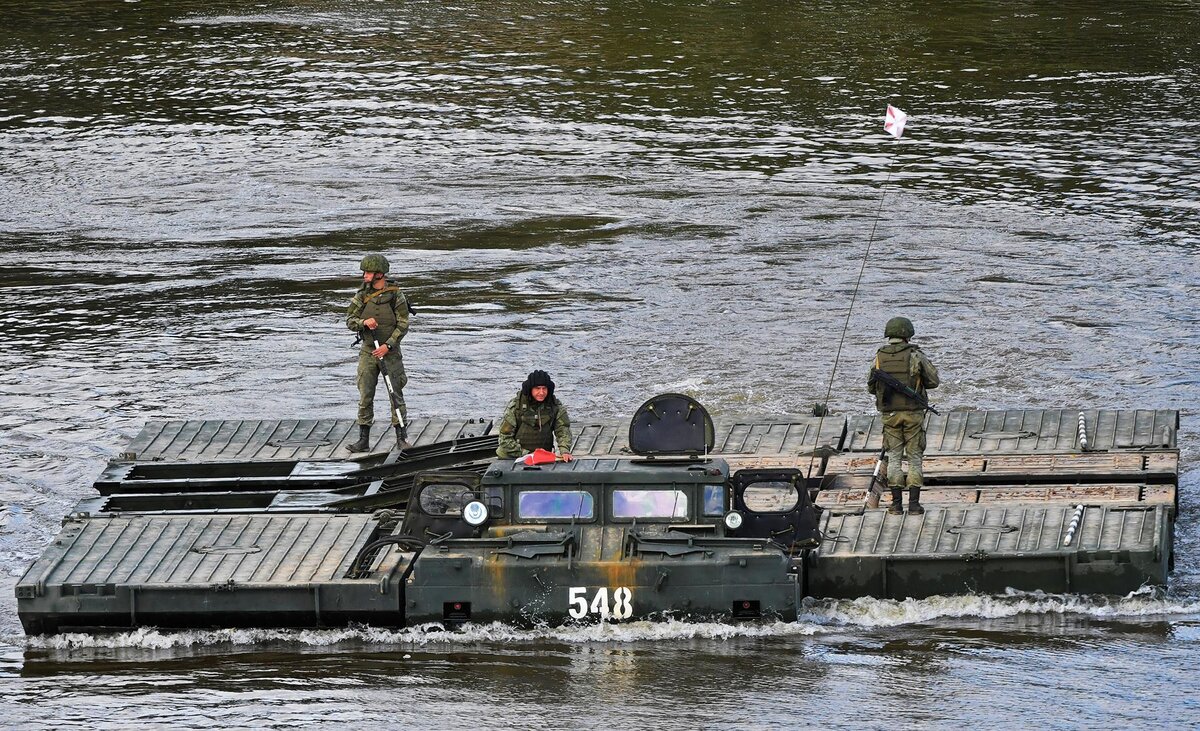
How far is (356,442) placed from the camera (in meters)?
18.4

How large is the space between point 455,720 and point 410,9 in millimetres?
36487

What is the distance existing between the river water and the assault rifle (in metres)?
1.90

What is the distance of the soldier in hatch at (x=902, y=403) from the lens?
15.4 meters

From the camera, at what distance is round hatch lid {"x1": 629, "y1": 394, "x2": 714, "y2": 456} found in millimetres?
15289

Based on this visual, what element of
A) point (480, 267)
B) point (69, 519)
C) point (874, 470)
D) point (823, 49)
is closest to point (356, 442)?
point (69, 519)

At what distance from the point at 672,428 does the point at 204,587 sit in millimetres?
3951

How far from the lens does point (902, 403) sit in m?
15.5

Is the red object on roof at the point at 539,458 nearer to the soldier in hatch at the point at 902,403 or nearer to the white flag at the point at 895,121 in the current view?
the soldier in hatch at the point at 902,403

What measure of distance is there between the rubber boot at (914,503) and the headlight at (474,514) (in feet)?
12.1

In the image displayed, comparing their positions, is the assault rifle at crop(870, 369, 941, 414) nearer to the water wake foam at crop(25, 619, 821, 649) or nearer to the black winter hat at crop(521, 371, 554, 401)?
the water wake foam at crop(25, 619, 821, 649)

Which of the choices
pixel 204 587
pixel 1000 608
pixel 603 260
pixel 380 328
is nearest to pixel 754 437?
pixel 380 328

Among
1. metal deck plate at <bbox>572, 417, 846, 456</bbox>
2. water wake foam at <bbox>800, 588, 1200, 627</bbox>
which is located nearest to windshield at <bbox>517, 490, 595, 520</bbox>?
water wake foam at <bbox>800, 588, 1200, 627</bbox>

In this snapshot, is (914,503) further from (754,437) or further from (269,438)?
(269,438)

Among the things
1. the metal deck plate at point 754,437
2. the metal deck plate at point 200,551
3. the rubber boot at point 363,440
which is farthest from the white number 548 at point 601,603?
the rubber boot at point 363,440
